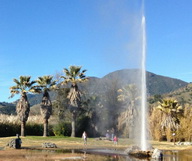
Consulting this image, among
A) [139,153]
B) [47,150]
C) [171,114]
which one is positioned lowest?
[47,150]

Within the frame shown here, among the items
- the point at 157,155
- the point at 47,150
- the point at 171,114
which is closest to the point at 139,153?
the point at 157,155

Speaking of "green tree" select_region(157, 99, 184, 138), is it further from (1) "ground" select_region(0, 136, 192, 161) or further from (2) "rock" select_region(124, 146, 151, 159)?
(2) "rock" select_region(124, 146, 151, 159)

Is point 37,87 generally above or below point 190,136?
above

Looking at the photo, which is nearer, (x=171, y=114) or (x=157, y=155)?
(x=157, y=155)

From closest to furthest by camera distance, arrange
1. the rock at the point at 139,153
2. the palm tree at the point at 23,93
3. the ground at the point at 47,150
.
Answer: the ground at the point at 47,150 → the rock at the point at 139,153 → the palm tree at the point at 23,93

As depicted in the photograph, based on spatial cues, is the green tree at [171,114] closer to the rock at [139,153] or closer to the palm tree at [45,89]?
the palm tree at [45,89]

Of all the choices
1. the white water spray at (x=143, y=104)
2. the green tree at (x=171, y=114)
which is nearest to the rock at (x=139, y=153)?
the white water spray at (x=143, y=104)

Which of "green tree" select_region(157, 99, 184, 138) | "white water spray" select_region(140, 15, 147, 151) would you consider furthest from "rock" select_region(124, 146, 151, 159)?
"green tree" select_region(157, 99, 184, 138)

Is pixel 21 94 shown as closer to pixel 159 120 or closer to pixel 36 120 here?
pixel 36 120

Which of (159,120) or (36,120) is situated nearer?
(159,120)

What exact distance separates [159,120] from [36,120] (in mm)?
23435

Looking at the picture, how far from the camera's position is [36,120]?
202 ft

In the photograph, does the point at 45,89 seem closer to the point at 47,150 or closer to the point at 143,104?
the point at 47,150

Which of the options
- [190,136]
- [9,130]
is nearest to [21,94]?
[9,130]
